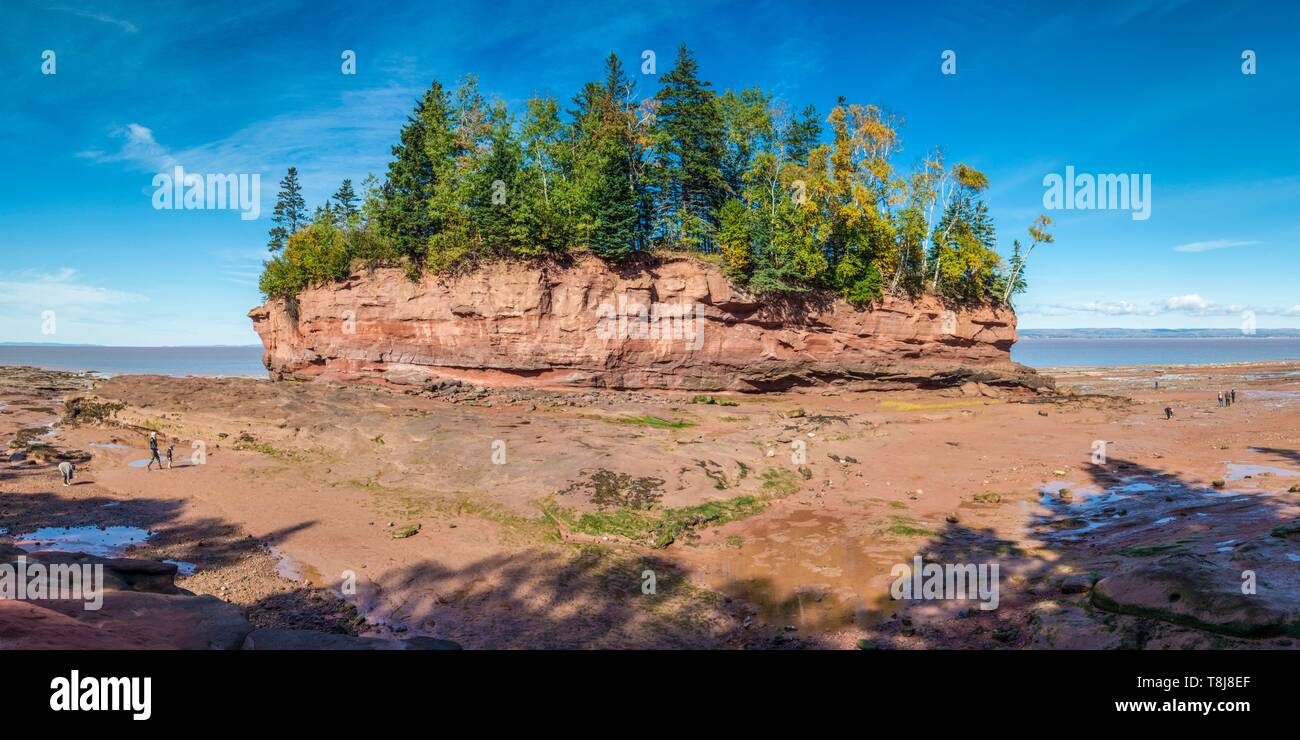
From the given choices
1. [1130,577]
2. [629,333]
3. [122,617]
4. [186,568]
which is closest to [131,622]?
[122,617]

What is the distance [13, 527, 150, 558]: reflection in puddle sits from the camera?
15.0 metres

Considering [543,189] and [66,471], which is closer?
[66,471]

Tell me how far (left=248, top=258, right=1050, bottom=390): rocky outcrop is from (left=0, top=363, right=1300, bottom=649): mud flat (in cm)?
874

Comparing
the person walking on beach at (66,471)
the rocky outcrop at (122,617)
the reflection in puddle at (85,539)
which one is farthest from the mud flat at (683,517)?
the rocky outcrop at (122,617)

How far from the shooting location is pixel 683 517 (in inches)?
665

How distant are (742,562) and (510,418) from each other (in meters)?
17.5

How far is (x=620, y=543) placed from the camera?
51.1 ft

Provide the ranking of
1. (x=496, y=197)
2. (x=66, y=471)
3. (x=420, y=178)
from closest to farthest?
(x=66, y=471), (x=496, y=197), (x=420, y=178)

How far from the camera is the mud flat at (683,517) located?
1016cm

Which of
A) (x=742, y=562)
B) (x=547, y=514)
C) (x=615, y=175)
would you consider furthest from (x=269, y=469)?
(x=615, y=175)

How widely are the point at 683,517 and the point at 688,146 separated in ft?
116

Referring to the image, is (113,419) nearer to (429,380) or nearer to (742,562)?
(429,380)

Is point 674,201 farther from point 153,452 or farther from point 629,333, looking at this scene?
point 153,452

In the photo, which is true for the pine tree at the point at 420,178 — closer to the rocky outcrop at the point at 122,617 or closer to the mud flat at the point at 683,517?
the mud flat at the point at 683,517
